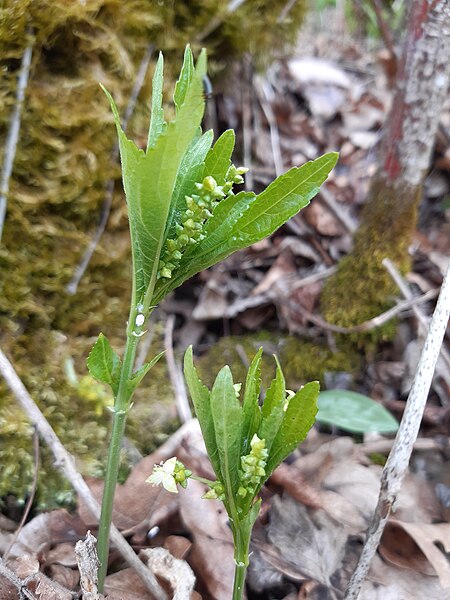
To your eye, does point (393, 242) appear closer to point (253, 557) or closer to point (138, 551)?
point (253, 557)

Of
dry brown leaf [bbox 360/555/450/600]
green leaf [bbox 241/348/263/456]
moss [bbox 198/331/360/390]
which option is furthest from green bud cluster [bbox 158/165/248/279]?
moss [bbox 198/331/360/390]

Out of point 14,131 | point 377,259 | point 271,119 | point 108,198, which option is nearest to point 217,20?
point 271,119

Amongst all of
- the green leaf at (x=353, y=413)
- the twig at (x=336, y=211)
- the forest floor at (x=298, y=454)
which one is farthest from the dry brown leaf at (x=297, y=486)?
the twig at (x=336, y=211)

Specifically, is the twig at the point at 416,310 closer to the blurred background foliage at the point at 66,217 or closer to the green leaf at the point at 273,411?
the blurred background foliage at the point at 66,217

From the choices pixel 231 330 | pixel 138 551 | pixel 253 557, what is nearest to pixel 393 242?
pixel 231 330

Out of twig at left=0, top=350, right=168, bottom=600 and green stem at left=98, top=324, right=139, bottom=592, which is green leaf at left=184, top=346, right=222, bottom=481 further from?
twig at left=0, top=350, right=168, bottom=600

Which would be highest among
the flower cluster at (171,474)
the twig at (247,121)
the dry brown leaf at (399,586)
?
the twig at (247,121)
